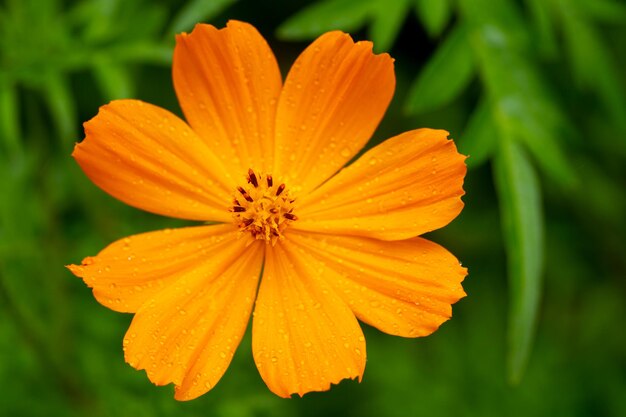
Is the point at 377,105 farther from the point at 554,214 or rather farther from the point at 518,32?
the point at 554,214

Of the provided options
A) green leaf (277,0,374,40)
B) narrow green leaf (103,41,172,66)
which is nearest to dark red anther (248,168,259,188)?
green leaf (277,0,374,40)

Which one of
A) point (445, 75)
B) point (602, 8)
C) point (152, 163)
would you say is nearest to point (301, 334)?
point (152, 163)

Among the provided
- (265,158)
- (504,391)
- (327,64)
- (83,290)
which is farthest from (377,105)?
(504,391)

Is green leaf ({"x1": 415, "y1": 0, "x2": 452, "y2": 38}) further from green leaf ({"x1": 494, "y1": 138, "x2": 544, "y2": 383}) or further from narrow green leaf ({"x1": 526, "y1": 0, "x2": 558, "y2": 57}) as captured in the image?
green leaf ({"x1": 494, "y1": 138, "x2": 544, "y2": 383})

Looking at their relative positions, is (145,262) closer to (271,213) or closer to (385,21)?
(271,213)

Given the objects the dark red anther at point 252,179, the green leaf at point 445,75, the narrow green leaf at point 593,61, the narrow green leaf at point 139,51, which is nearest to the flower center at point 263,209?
the dark red anther at point 252,179

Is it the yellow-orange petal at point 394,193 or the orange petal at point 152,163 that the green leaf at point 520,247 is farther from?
the orange petal at point 152,163
